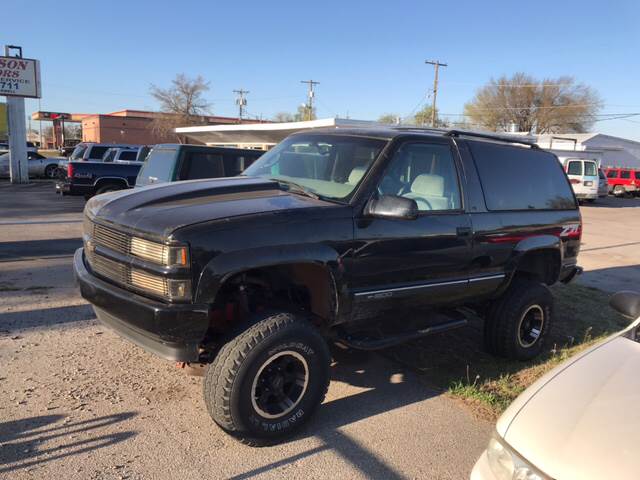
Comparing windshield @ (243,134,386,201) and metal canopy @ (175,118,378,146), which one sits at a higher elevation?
metal canopy @ (175,118,378,146)

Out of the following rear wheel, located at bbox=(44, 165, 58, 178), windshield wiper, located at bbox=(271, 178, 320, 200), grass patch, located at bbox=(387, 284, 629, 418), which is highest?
windshield wiper, located at bbox=(271, 178, 320, 200)

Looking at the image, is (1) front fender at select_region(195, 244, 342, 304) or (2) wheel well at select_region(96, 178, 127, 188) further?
(2) wheel well at select_region(96, 178, 127, 188)

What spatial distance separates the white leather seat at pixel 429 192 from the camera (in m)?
4.14

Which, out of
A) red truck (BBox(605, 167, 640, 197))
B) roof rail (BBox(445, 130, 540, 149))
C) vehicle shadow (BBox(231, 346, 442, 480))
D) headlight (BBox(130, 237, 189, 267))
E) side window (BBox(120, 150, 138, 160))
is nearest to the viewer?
headlight (BBox(130, 237, 189, 267))

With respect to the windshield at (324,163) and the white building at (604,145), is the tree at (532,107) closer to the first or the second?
the white building at (604,145)

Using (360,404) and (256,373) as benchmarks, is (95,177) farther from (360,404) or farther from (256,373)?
(256,373)

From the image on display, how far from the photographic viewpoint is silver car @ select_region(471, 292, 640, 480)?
75.9 inches

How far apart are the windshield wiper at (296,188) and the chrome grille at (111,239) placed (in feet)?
4.12

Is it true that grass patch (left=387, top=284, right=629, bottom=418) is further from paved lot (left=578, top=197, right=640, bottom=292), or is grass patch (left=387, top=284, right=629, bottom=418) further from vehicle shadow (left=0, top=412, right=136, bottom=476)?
vehicle shadow (left=0, top=412, right=136, bottom=476)

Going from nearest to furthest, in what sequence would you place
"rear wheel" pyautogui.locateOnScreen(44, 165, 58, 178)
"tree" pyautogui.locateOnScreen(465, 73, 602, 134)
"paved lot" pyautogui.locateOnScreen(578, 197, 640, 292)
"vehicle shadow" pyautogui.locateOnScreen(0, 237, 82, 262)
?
"vehicle shadow" pyautogui.locateOnScreen(0, 237, 82, 262) < "paved lot" pyautogui.locateOnScreen(578, 197, 640, 292) < "rear wheel" pyautogui.locateOnScreen(44, 165, 58, 178) < "tree" pyautogui.locateOnScreen(465, 73, 602, 134)

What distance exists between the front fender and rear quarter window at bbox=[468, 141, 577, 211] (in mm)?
1929

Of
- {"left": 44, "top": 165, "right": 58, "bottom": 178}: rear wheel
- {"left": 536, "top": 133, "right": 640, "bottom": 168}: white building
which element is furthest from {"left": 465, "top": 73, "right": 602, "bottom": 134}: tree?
{"left": 44, "top": 165, "right": 58, "bottom": 178}: rear wheel

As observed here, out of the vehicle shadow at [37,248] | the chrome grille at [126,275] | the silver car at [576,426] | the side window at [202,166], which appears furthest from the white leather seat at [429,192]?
the vehicle shadow at [37,248]

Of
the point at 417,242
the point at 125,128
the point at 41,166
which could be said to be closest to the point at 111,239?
the point at 417,242
